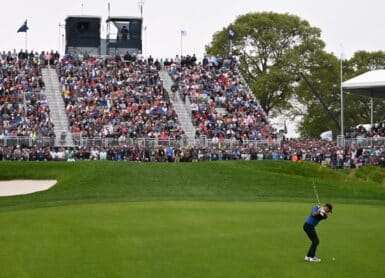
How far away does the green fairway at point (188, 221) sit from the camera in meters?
22.1

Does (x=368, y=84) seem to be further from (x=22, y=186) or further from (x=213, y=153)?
(x=22, y=186)

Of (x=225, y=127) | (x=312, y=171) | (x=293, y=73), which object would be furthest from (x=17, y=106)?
(x=293, y=73)

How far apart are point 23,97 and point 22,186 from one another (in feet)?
59.7

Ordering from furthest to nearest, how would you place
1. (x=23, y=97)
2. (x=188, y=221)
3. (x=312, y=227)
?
(x=23, y=97)
(x=188, y=221)
(x=312, y=227)

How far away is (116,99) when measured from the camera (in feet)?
233

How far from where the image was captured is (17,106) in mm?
66812

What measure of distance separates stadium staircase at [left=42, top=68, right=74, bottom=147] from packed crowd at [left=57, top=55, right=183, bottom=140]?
21.1 inches

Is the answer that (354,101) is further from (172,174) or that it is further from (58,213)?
(58,213)

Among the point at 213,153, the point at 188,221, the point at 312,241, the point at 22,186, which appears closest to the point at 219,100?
the point at 213,153

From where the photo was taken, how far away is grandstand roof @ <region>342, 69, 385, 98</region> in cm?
7344

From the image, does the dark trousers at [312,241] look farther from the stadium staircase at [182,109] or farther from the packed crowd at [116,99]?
the stadium staircase at [182,109]

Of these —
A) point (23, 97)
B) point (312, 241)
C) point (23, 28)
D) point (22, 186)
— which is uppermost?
point (23, 28)

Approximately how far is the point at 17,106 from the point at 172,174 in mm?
20848

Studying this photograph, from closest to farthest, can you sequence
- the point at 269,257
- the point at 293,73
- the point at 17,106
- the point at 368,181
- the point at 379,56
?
the point at 269,257 < the point at 368,181 < the point at 17,106 < the point at 293,73 < the point at 379,56
